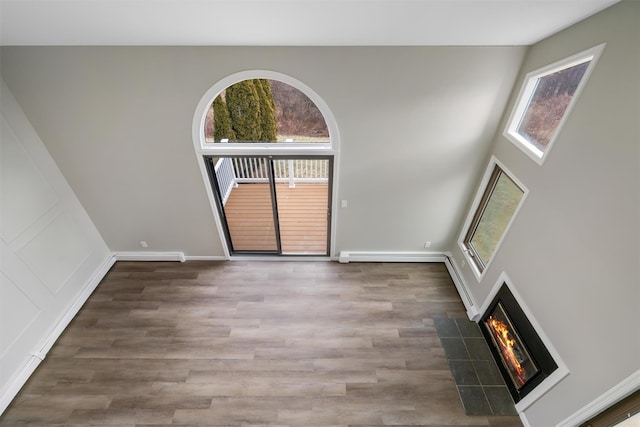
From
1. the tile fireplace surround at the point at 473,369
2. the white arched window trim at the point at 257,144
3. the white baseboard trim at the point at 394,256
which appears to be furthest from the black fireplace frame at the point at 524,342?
the white arched window trim at the point at 257,144

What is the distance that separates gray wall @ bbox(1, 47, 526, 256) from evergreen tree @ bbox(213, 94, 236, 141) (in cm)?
27

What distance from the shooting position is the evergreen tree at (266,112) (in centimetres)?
325

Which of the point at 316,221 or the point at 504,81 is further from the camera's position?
the point at 316,221

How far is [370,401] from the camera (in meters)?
3.02

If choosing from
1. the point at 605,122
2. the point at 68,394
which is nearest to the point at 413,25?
the point at 605,122

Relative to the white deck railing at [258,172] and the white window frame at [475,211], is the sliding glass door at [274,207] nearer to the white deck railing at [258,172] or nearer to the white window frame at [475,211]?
the white deck railing at [258,172]

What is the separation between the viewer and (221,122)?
11.5 feet

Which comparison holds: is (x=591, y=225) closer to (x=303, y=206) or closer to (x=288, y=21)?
(x=288, y=21)

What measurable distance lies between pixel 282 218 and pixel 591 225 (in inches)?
178

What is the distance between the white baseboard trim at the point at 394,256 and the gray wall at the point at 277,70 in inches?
14.4

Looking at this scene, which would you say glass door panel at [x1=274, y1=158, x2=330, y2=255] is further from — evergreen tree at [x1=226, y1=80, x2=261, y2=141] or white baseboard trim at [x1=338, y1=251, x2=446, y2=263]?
evergreen tree at [x1=226, y1=80, x2=261, y2=141]

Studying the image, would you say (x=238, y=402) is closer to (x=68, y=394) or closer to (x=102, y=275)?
(x=68, y=394)

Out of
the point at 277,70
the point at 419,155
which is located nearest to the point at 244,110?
the point at 277,70

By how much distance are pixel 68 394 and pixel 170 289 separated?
1.53 m
